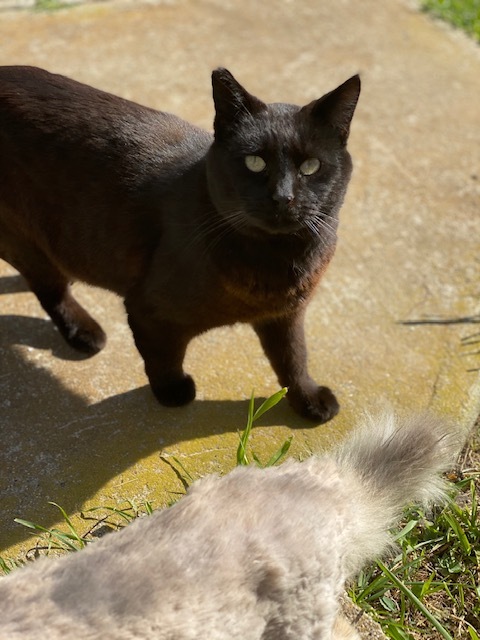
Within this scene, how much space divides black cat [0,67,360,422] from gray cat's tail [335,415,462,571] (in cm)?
53

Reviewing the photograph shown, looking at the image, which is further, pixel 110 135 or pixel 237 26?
pixel 237 26

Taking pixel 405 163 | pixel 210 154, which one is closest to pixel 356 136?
pixel 405 163

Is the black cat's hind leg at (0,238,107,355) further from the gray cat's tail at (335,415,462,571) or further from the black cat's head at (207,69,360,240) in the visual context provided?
the gray cat's tail at (335,415,462,571)

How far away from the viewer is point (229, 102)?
2.04 m

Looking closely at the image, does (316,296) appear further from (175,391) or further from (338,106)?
(338,106)

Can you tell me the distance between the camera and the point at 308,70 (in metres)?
4.07

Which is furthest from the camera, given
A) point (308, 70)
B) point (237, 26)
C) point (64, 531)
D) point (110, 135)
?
point (237, 26)

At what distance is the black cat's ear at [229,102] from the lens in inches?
79.2

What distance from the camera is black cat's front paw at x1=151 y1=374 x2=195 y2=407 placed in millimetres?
2406

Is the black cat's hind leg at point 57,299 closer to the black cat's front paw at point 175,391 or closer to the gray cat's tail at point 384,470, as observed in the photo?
the black cat's front paw at point 175,391

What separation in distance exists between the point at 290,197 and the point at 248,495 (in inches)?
30.8

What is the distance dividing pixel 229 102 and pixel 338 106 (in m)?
0.29

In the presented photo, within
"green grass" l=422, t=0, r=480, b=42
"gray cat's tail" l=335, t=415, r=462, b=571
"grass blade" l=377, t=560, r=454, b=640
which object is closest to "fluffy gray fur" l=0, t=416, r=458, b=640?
"gray cat's tail" l=335, t=415, r=462, b=571

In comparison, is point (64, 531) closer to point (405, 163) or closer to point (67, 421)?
point (67, 421)
